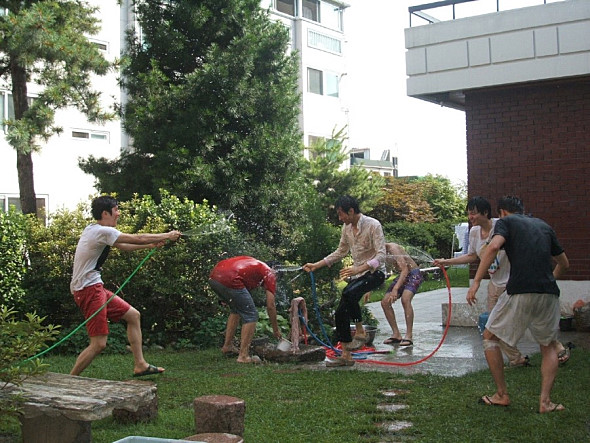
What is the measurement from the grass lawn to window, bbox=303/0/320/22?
1287 inches

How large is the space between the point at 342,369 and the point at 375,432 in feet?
8.80

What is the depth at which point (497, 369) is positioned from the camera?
6.34 metres

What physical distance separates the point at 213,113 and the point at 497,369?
975 cm

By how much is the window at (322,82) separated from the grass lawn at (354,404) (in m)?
28.9

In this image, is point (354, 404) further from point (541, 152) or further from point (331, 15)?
point (331, 15)

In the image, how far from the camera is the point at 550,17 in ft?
36.1

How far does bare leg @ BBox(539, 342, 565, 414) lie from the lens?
614cm

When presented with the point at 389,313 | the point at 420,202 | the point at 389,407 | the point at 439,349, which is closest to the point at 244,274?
the point at 389,313

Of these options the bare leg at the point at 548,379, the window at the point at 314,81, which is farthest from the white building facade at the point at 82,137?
the bare leg at the point at 548,379

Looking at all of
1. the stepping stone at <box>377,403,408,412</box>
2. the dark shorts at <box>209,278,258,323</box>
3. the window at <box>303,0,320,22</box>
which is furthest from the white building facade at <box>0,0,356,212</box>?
the stepping stone at <box>377,403,408,412</box>

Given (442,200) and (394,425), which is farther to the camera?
(442,200)

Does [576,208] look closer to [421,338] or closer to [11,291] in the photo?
[421,338]

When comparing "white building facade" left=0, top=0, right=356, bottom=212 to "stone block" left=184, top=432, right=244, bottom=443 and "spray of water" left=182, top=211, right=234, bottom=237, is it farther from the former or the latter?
"stone block" left=184, top=432, right=244, bottom=443

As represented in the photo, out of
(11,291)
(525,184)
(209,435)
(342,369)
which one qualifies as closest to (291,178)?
(525,184)
